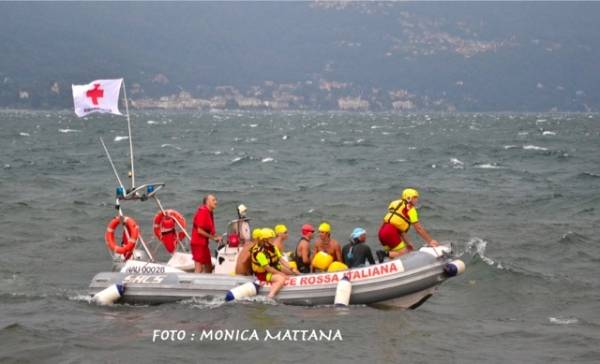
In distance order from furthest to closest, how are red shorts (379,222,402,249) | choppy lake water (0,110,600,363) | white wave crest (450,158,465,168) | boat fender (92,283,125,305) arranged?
white wave crest (450,158,465,168) < boat fender (92,283,125,305) < red shorts (379,222,402,249) < choppy lake water (0,110,600,363)

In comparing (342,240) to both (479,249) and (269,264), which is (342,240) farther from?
(269,264)

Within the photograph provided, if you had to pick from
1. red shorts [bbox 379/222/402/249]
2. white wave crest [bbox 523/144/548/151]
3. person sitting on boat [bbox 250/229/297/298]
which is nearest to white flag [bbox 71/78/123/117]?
person sitting on boat [bbox 250/229/297/298]

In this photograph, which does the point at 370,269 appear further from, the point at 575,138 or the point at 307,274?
the point at 575,138

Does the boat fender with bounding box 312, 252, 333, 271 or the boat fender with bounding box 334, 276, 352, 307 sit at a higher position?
the boat fender with bounding box 312, 252, 333, 271

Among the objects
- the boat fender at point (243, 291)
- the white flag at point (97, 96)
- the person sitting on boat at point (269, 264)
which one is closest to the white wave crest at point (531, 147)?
the white flag at point (97, 96)

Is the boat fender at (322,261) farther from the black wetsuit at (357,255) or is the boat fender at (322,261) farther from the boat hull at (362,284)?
the boat hull at (362,284)

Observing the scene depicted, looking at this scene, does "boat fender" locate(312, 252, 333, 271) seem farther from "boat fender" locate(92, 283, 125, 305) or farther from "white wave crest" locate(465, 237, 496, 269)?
"white wave crest" locate(465, 237, 496, 269)

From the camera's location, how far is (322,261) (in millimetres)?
14508

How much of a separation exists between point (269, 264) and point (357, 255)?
56.7 inches

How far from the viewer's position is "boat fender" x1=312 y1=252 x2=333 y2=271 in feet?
47.5

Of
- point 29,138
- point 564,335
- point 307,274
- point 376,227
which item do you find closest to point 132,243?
point 307,274

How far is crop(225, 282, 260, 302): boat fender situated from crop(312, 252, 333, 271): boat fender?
108cm

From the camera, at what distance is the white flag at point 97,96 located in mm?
15766

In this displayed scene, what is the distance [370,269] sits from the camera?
45.8ft
